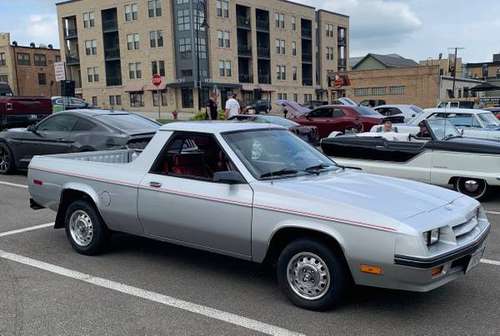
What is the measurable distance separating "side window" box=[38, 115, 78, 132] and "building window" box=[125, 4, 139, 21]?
53.1 meters

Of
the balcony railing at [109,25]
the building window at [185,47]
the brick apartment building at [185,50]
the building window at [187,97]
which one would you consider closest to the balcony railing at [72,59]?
the brick apartment building at [185,50]

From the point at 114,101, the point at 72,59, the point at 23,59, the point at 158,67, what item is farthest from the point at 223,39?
the point at 23,59

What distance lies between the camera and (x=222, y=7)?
61094 millimetres

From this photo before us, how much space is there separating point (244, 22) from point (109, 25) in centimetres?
1653

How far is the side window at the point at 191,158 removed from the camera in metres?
5.29

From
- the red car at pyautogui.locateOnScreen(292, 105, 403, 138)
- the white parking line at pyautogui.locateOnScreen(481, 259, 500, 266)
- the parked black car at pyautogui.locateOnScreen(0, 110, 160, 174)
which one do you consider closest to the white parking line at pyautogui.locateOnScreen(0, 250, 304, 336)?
the white parking line at pyautogui.locateOnScreen(481, 259, 500, 266)

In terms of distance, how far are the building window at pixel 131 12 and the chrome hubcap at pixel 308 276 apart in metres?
61.1

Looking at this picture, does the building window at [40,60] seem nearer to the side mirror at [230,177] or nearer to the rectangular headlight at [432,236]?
the side mirror at [230,177]

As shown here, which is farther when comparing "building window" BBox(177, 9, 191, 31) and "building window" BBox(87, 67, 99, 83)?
"building window" BBox(87, 67, 99, 83)

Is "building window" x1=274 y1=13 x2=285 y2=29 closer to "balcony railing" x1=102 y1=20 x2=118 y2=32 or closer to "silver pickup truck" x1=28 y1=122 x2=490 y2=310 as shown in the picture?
"balcony railing" x1=102 y1=20 x2=118 y2=32

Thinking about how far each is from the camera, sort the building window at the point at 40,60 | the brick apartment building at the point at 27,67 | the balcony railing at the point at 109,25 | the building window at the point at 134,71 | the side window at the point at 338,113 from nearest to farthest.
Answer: the side window at the point at 338,113, the building window at the point at 134,71, the balcony railing at the point at 109,25, the brick apartment building at the point at 27,67, the building window at the point at 40,60

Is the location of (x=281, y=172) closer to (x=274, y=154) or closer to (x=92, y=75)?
(x=274, y=154)

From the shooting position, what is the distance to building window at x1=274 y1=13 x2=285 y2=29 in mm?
70312

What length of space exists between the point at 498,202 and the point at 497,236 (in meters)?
2.47
